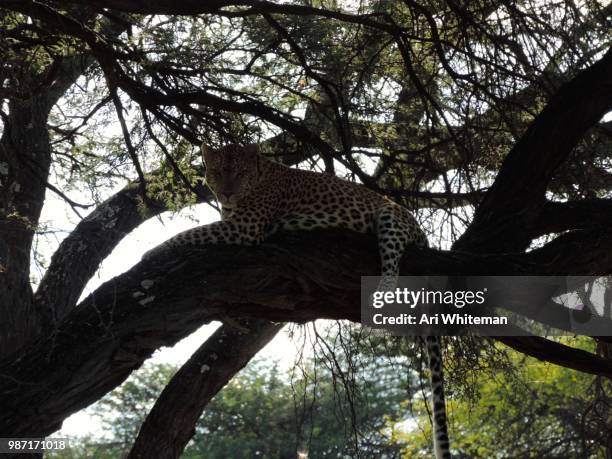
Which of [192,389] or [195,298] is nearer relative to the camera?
[195,298]

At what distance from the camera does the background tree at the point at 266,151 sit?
446cm

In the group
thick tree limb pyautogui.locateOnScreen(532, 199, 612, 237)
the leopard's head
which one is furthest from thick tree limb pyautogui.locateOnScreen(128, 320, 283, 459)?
thick tree limb pyautogui.locateOnScreen(532, 199, 612, 237)

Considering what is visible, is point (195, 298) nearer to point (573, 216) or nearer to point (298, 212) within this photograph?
point (298, 212)

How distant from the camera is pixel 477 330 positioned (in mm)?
5285

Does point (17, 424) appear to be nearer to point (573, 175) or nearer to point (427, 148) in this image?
point (427, 148)

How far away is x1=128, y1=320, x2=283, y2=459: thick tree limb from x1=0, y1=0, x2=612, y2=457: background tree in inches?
0.7

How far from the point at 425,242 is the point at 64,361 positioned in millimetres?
2555

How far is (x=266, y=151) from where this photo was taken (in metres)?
8.13

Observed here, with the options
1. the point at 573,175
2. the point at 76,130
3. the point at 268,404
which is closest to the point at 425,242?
the point at 573,175

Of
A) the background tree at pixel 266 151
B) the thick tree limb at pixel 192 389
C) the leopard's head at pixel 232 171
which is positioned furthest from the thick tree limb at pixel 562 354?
the thick tree limb at pixel 192 389

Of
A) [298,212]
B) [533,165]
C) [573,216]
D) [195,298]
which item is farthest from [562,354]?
[195,298]

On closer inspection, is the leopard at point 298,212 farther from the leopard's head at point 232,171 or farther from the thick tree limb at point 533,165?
the thick tree limb at point 533,165

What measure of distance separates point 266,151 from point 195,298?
12.4 feet

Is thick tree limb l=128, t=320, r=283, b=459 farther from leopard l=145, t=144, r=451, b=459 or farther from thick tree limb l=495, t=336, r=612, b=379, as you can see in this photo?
thick tree limb l=495, t=336, r=612, b=379
